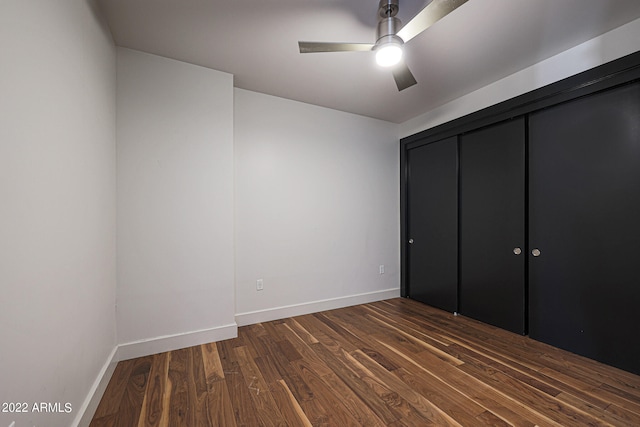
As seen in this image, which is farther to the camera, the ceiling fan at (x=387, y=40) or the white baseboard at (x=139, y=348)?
the ceiling fan at (x=387, y=40)

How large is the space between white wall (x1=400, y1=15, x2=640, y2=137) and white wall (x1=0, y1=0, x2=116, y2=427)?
11.3 feet

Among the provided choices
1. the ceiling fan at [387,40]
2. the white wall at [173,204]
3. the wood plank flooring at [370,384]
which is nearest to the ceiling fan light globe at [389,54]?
the ceiling fan at [387,40]

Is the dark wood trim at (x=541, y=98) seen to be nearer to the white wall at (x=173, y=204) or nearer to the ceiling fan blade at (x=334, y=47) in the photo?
the ceiling fan blade at (x=334, y=47)

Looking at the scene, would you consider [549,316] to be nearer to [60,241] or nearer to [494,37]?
[494,37]

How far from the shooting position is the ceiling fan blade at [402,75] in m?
1.83

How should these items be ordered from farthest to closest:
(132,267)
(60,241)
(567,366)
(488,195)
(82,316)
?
(488,195) → (132,267) → (567,366) → (82,316) → (60,241)

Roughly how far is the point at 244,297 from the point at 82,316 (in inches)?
60.7

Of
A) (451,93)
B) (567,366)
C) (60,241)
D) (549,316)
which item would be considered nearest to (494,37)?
(451,93)

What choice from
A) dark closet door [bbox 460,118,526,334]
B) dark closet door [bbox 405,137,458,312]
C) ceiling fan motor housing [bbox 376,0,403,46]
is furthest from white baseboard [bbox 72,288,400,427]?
ceiling fan motor housing [bbox 376,0,403,46]

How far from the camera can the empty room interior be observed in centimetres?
118

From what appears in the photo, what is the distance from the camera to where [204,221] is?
7.86 ft

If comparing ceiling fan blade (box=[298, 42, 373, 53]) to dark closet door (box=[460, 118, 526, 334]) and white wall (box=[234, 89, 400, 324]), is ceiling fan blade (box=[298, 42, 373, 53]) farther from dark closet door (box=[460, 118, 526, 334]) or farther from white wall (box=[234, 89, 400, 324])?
dark closet door (box=[460, 118, 526, 334])

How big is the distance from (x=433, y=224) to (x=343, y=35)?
2499 mm

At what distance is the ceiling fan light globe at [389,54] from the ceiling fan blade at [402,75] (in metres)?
0.19
